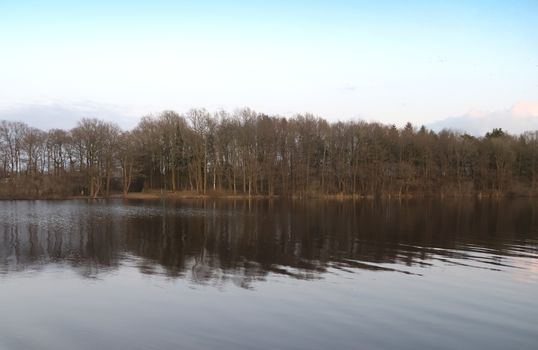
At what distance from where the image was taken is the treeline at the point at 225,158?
85.5 m

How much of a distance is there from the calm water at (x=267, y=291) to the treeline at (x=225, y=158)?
54492 millimetres

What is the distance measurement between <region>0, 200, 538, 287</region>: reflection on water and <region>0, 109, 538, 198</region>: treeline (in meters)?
43.5

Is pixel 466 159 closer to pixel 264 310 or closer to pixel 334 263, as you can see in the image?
pixel 334 263

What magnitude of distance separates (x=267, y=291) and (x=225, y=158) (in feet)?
239

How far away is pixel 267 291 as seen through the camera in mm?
16750

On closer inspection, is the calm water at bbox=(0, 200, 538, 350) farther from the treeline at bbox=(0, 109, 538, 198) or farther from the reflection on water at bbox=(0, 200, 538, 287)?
the treeline at bbox=(0, 109, 538, 198)

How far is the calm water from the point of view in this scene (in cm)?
1216

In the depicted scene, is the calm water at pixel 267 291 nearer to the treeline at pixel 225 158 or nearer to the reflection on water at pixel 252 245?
the reflection on water at pixel 252 245

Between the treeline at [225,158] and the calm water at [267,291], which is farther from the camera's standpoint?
the treeline at [225,158]

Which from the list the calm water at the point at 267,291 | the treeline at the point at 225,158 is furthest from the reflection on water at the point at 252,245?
the treeline at the point at 225,158

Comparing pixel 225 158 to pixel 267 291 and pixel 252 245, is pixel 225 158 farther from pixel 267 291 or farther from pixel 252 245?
pixel 267 291

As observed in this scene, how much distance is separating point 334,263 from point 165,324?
10.9 metres

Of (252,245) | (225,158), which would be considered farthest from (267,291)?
(225,158)

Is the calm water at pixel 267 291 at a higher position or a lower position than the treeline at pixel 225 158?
lower
